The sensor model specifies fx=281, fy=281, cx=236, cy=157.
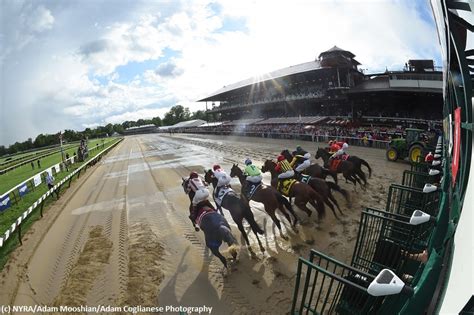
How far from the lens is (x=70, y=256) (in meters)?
6.00

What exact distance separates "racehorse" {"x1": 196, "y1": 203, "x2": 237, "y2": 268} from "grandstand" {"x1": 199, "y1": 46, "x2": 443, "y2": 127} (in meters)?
22.7

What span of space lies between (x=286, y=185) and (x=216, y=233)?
8.56 ft

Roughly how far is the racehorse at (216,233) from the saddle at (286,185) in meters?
2.26

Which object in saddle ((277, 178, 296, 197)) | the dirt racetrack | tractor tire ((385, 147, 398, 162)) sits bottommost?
the dirt racetrack

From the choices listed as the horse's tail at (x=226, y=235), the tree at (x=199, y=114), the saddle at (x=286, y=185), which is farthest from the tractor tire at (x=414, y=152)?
the tree at (x=199, y=114)

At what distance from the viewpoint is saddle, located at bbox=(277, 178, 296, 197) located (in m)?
6.87

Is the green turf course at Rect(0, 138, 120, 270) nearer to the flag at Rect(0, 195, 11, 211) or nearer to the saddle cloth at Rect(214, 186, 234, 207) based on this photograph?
the flag at Rect(0, 195, 11, 211)

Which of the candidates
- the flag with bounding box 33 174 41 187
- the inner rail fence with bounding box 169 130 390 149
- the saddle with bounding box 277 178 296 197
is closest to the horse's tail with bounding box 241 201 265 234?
the saddle with bounding box 277 178 296 197

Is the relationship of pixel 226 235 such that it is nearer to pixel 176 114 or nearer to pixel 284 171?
pixel 284 171

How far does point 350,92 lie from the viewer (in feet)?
92.8

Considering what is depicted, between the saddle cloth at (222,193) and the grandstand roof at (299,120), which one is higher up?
the grandstand roof at (299,120)

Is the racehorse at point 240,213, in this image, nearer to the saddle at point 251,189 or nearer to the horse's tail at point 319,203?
the saddle at point 251,189

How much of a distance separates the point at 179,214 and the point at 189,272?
300 centimetres

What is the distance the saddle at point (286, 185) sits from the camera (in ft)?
22.5
